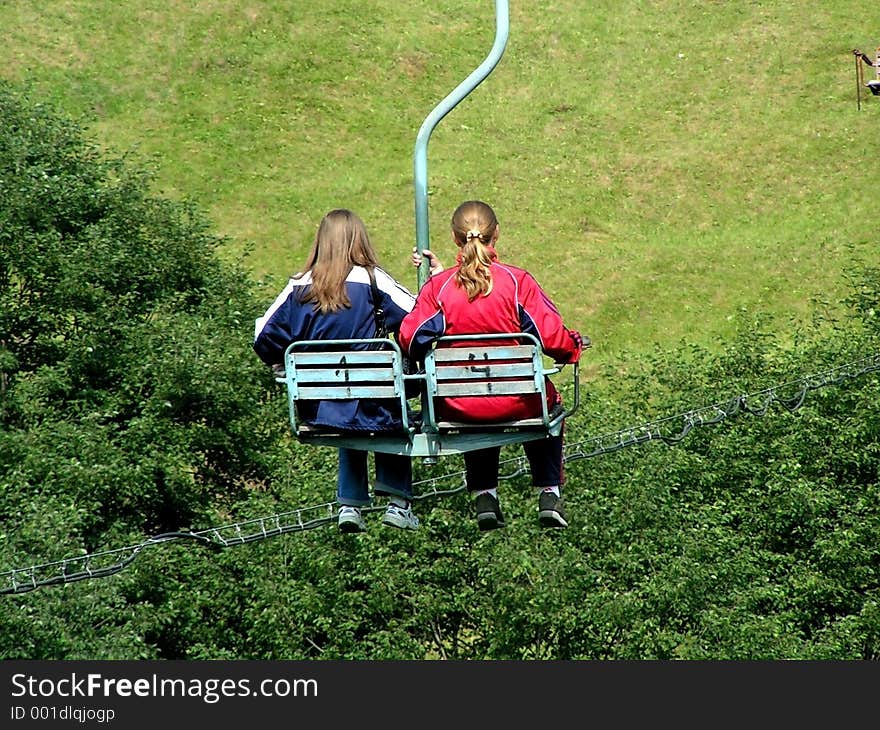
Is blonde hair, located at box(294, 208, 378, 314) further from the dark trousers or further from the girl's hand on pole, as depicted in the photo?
the dark trousers

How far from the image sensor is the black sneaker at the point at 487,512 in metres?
9.52

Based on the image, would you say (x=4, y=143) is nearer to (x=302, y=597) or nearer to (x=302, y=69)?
(x=302, y=597)

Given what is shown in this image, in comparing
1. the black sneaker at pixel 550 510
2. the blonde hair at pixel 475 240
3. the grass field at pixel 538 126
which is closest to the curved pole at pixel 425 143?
the blonde hair at pixel 475 240

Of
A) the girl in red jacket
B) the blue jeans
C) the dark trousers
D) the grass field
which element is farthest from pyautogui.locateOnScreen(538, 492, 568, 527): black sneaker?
the grass field

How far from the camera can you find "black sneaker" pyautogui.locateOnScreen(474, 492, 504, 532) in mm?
9523

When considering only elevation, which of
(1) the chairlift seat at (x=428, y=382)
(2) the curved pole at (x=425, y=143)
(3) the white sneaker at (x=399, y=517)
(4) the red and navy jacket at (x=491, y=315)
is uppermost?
(2) the curved pole at (x=425, y=143)

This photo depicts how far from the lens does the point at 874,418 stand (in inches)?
1185

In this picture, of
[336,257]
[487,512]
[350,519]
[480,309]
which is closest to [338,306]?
[336,257]

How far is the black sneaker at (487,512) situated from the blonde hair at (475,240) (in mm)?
1352

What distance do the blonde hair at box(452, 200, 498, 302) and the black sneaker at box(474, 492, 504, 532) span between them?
1.35 meters

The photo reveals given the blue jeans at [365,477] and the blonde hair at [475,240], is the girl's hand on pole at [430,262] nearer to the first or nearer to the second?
the blonde hair at [475,240]

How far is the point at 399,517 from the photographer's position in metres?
9.55

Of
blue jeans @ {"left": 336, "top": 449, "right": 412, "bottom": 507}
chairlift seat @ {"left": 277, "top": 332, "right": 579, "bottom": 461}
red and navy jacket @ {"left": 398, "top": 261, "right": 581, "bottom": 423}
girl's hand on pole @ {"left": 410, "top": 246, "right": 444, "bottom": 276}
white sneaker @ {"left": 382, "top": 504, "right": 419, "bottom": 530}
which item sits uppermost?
girl's hand on pole @ {"left": 410, "top": 246, "right": 444, "bottom": 276}

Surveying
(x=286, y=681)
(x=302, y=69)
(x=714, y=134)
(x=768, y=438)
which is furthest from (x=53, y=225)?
(x=714, y=134)
